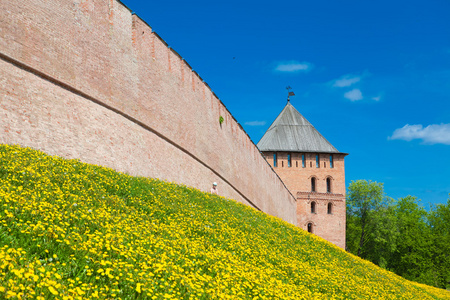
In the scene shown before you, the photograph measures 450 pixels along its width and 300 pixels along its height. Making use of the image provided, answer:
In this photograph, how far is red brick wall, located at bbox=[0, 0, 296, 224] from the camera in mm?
8773

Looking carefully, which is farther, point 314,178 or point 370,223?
point 370,223

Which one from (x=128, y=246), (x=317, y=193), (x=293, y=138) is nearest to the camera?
(x=128, y=246)

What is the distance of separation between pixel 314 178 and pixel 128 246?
31664mm

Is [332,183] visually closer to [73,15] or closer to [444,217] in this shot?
[444,217]

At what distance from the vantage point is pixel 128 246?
5.41m

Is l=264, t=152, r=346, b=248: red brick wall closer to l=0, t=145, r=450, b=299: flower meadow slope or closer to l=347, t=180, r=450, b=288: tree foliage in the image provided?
l=347, t=180, r=450, b=288: tree foliage

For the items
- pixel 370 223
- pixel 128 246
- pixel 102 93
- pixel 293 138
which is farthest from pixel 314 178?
pixel 128 246

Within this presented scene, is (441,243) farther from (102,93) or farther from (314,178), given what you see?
(102,93)

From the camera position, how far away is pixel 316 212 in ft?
115

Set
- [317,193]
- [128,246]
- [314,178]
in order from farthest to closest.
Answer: [314,178]
[317,193]
[128,246]

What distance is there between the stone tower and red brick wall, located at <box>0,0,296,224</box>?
59.6 ft

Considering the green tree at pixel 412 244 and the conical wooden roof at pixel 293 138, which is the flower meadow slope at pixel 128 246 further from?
the green tree at pixel 412 244

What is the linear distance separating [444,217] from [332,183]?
13.7 metres

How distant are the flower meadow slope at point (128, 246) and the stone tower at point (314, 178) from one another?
2481 centimetres
